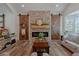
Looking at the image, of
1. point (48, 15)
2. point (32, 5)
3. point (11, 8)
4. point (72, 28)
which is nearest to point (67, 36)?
point (72, 28)

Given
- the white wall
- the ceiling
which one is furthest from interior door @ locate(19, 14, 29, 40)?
the white wall

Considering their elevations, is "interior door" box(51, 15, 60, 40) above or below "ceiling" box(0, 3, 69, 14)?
below

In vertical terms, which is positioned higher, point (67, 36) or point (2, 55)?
point (67, 36)

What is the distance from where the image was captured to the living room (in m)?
2.77

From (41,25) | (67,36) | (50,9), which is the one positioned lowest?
(67,36)

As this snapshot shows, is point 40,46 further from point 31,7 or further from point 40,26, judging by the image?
point 31,7

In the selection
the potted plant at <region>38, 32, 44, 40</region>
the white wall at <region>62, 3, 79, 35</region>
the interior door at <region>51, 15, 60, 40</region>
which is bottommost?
the potted plant at <region>38, 32, 44, 40</region>

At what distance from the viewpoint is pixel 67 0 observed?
2666mm

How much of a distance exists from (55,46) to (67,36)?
26cm

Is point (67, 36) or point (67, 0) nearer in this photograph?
point (67, 0)

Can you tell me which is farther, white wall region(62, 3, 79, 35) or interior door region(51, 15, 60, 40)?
interior door region(51, 15, 60, 40)

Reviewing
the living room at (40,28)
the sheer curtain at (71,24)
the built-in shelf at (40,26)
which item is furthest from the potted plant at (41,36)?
the sheer curtain at (71,24)

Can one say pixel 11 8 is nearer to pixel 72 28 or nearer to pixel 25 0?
pixel 25 0

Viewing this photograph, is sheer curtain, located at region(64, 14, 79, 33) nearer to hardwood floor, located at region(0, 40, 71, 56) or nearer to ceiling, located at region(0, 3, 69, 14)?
ceiling, located at region(0, 3, 69, 14)
